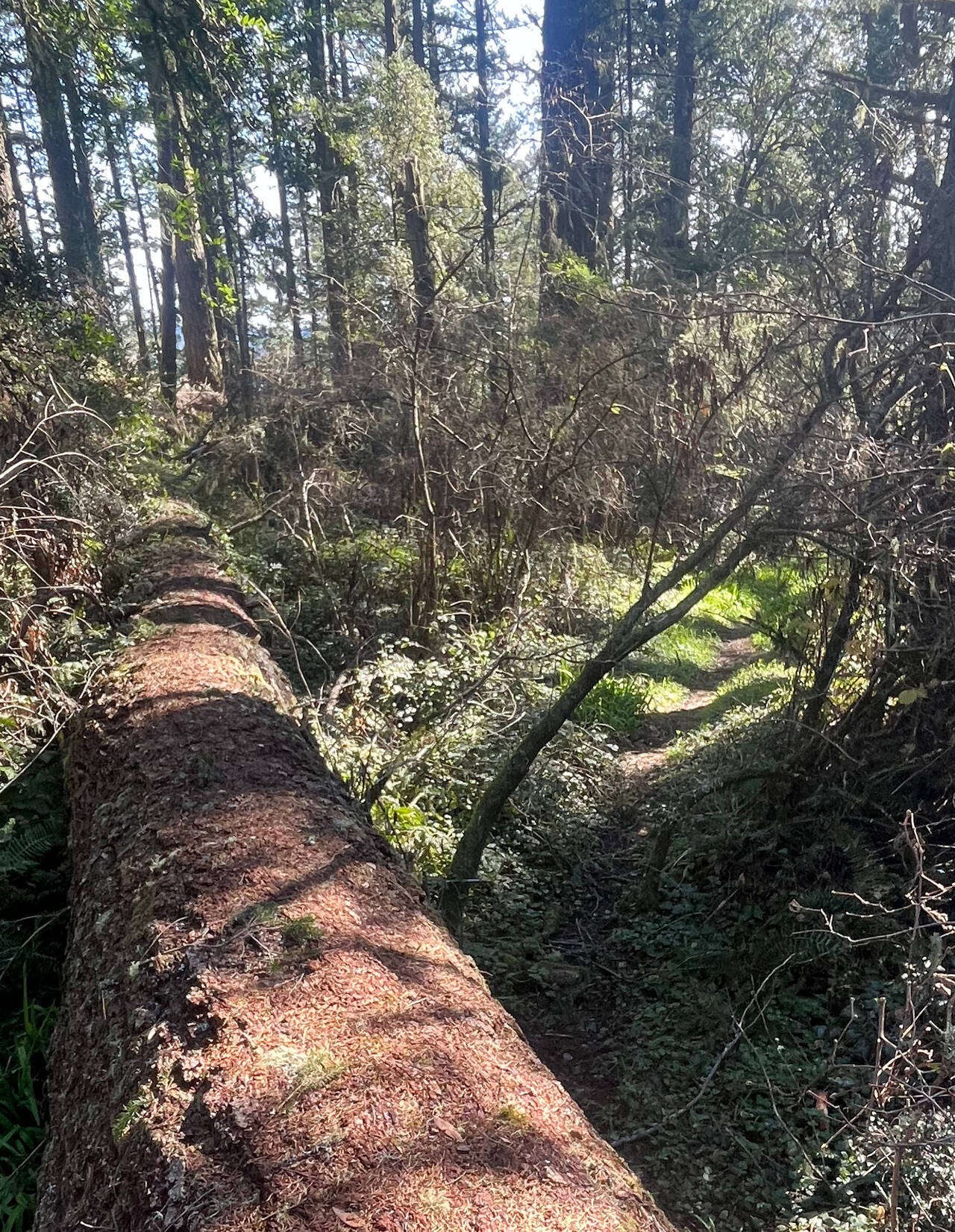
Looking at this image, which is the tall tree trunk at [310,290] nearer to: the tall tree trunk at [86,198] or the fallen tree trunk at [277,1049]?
the tall tree trunk at [86,198]

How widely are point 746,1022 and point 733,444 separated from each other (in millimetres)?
3931

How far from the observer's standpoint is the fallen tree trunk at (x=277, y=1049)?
63.7 inches

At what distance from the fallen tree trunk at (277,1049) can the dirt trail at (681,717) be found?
3549 mm

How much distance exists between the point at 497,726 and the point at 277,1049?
4.01m

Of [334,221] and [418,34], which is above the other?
[418,34]

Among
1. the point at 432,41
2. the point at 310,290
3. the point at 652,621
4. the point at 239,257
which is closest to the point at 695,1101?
the point at 652,621

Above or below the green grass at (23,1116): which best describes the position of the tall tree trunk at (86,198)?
above

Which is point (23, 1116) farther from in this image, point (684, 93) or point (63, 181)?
point (63, 181)

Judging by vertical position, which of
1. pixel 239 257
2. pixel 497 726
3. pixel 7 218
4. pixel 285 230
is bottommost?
pixel 497 726

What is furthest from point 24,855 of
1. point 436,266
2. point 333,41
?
point 333,41

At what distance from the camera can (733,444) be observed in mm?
5797

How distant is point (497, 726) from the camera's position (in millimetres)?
5859

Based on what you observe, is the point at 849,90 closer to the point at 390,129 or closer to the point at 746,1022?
the point at 746,1022

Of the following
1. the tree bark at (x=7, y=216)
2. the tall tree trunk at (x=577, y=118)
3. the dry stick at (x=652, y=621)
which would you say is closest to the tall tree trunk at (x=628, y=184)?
the tall tree trunk at (x=577, y=118)
